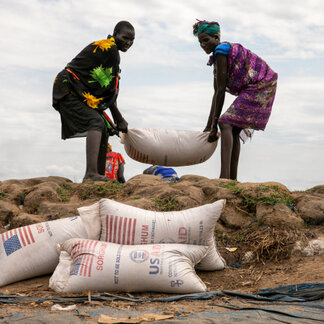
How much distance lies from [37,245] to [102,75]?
2365 mm

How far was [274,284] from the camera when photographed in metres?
3.92

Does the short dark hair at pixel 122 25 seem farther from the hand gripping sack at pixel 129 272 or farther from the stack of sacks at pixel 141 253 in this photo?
the hand gripping sack at pixel 129 272

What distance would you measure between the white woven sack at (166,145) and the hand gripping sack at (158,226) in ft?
7.19

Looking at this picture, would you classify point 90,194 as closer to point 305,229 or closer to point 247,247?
point 247,247

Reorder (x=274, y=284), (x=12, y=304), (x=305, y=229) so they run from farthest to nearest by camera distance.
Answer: (x=305, y=229)
(x=274, y=284)
(x=12, y=304)

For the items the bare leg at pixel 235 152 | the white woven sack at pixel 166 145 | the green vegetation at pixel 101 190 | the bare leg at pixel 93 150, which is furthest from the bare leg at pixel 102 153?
the bare leg at pixel 235 152

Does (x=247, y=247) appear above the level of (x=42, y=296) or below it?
above

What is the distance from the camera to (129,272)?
359cm

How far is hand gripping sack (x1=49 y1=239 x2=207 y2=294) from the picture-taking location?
141 inches

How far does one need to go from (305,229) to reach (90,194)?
2.15 meters

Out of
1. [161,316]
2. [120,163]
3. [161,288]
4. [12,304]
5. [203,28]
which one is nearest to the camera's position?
[161,316]

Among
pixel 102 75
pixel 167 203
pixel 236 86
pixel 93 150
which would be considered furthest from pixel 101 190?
pixel 236 86

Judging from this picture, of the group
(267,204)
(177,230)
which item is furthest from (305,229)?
(177,230)

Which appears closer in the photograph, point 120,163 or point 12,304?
point 12,304
